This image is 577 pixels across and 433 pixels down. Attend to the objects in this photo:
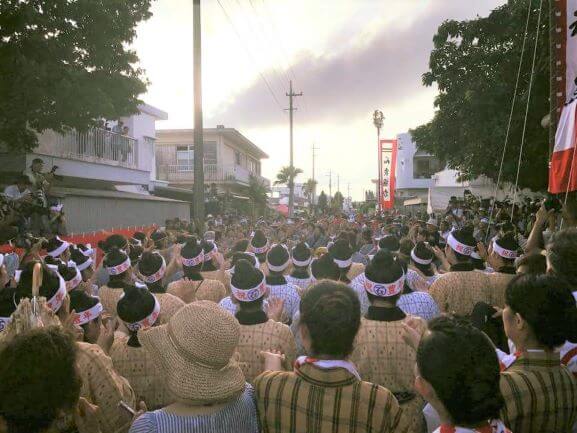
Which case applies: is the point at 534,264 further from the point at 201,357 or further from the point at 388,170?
the point at 388,170

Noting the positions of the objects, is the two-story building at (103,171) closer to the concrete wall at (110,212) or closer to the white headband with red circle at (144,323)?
the concrete wall at (110,212)

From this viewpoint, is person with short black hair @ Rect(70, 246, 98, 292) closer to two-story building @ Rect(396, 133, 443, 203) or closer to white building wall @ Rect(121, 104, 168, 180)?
white building wall @ Rect(121, 104, 168, 180)

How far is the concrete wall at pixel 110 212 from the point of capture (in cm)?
1448

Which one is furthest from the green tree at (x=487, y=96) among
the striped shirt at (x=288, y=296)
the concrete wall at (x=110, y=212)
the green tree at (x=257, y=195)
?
the green tree at (x=257, y=195)

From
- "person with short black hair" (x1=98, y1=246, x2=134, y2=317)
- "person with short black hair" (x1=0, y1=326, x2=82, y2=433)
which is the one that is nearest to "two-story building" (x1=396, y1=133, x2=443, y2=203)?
"person with short black hair" (x1=98, y1=246, x2=134, y2=317)

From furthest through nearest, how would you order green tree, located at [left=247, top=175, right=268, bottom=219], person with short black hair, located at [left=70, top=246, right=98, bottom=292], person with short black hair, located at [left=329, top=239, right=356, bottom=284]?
green tree, located at [left=247, top=175, right=268, bottom=219], person with short black hair, located at [left=70, top=246, right=98, bottom=292], person with short black hair, located at [left=329, top=239, right=356, bottom=284]

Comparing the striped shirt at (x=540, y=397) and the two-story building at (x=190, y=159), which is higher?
the two-story building at (x=190, y=159)

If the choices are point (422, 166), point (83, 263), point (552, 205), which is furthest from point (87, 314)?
point (422, 166)

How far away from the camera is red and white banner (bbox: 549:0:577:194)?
6184 mm

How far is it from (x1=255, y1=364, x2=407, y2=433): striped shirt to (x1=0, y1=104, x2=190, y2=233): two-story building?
37.8ft

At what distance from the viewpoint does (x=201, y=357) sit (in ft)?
7.19

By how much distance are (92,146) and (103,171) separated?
1.23m

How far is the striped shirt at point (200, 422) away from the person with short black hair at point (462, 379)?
2.67 feet

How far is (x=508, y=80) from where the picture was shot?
1747cm
